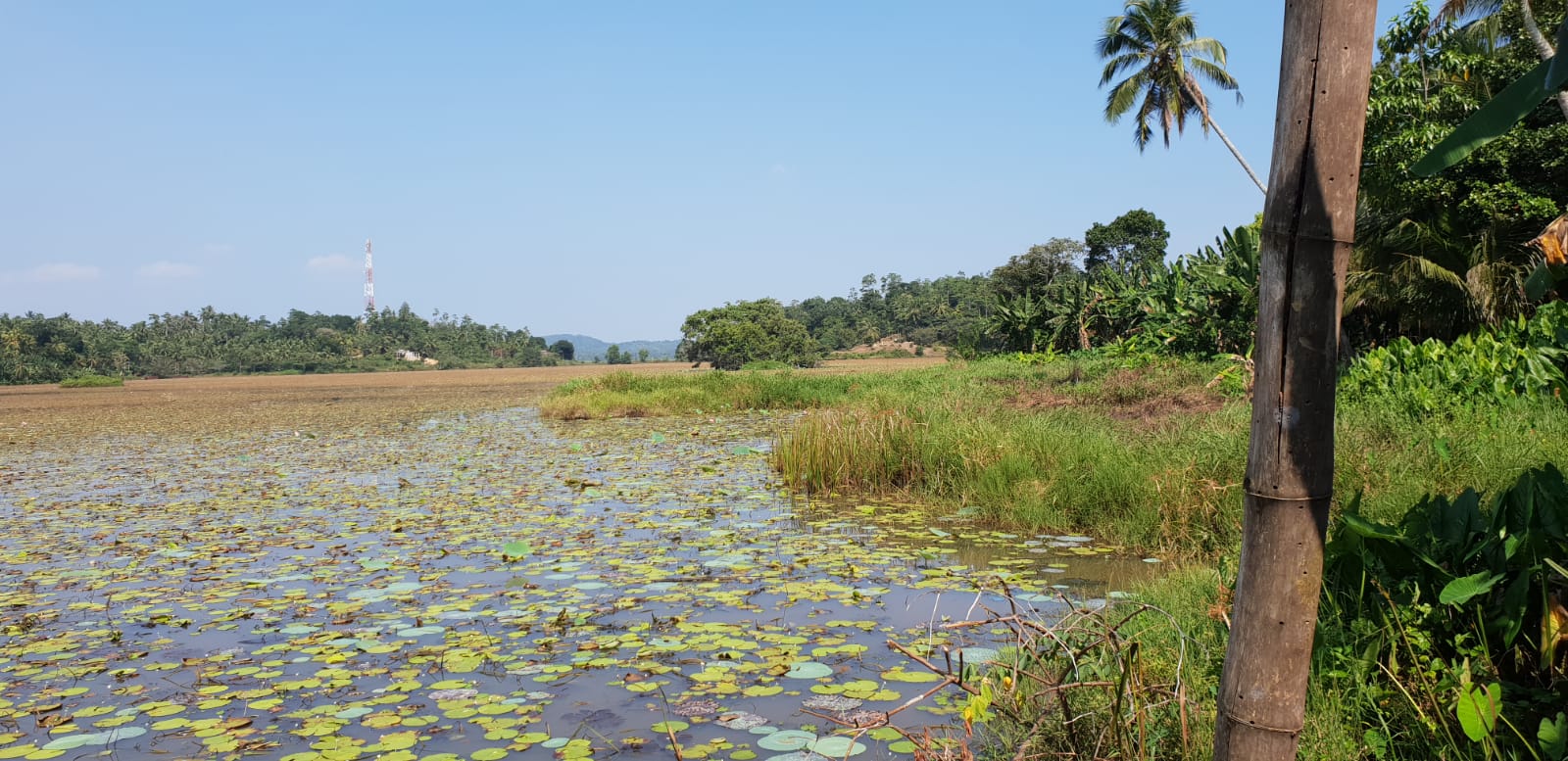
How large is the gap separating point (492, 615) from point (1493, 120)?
191 inches

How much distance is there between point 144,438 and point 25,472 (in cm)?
487

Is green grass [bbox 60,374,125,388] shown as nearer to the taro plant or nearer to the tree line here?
the tree line

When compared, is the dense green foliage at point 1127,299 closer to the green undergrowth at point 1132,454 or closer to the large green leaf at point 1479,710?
the green undergrowth at point 1132,454

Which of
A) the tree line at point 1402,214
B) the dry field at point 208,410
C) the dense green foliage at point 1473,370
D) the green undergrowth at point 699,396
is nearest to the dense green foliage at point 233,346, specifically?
the dry field at point 208,410

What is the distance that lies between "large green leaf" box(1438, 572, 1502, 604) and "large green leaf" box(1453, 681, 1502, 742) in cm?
28

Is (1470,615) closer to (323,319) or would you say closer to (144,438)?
(144,438)

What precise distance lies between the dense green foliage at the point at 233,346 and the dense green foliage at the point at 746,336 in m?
37.2

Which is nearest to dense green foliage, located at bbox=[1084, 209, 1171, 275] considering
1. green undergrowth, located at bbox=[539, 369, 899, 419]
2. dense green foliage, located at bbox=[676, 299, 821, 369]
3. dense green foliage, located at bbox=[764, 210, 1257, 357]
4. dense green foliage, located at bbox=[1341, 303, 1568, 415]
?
dense green foliage, located at bbox=[764, 210, 1257, 357]

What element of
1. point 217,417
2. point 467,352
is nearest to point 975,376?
point 217,417

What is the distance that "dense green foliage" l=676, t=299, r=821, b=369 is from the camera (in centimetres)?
3947

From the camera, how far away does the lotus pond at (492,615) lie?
12.1ft

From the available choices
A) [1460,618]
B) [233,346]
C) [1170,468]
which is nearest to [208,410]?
[1170,468]

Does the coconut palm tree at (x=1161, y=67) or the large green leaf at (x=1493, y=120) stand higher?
the coconut palm tree at (x=1161, y=67)

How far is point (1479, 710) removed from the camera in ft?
8.00
